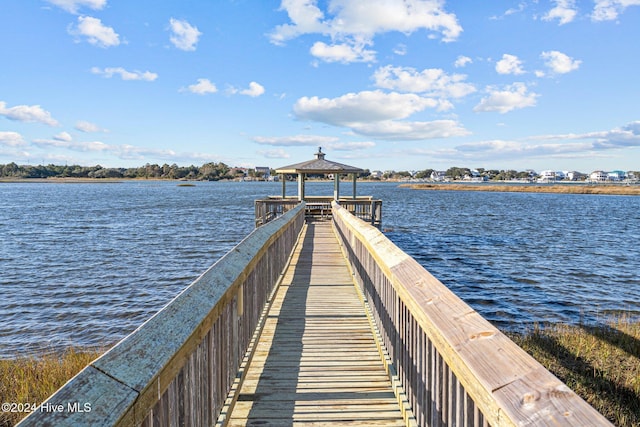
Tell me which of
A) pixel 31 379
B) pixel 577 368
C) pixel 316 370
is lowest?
pixel 577 368

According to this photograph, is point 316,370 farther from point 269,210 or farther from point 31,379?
point 269,210

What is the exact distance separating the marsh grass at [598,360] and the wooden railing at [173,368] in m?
5.05

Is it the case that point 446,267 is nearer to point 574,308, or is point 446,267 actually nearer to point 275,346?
point 574,308

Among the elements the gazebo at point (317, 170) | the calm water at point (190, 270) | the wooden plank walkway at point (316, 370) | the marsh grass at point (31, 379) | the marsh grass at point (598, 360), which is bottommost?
the calm water at point (190, 270)

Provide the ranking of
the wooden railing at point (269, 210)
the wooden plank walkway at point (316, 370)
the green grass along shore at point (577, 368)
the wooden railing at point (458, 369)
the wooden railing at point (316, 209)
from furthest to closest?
the wooden railing at point (316, 209) → the wooden railing at point (269, 210) → the green grass along shore at point (577, 368) → the wooden plank walkway at point (316, 370) → the wooden railing at point (458, 369)

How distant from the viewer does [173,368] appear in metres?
1.77

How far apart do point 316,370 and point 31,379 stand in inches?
192

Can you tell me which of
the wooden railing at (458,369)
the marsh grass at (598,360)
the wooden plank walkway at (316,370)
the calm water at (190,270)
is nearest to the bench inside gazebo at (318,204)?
the calm water at (190,270)

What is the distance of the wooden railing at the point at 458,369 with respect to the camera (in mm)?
1147

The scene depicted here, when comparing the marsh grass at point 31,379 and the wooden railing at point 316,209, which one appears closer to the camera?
the marsh grass at point 31,379

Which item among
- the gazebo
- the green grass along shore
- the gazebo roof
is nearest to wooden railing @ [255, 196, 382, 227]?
the gazebo

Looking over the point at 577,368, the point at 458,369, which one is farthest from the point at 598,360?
the point at 458,369

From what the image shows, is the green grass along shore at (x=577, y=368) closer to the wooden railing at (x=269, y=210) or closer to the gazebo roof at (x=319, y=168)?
the wooden railing at (x=269, y=210)

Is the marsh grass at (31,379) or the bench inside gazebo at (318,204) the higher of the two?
the bench inside gazebo at (318,204)
